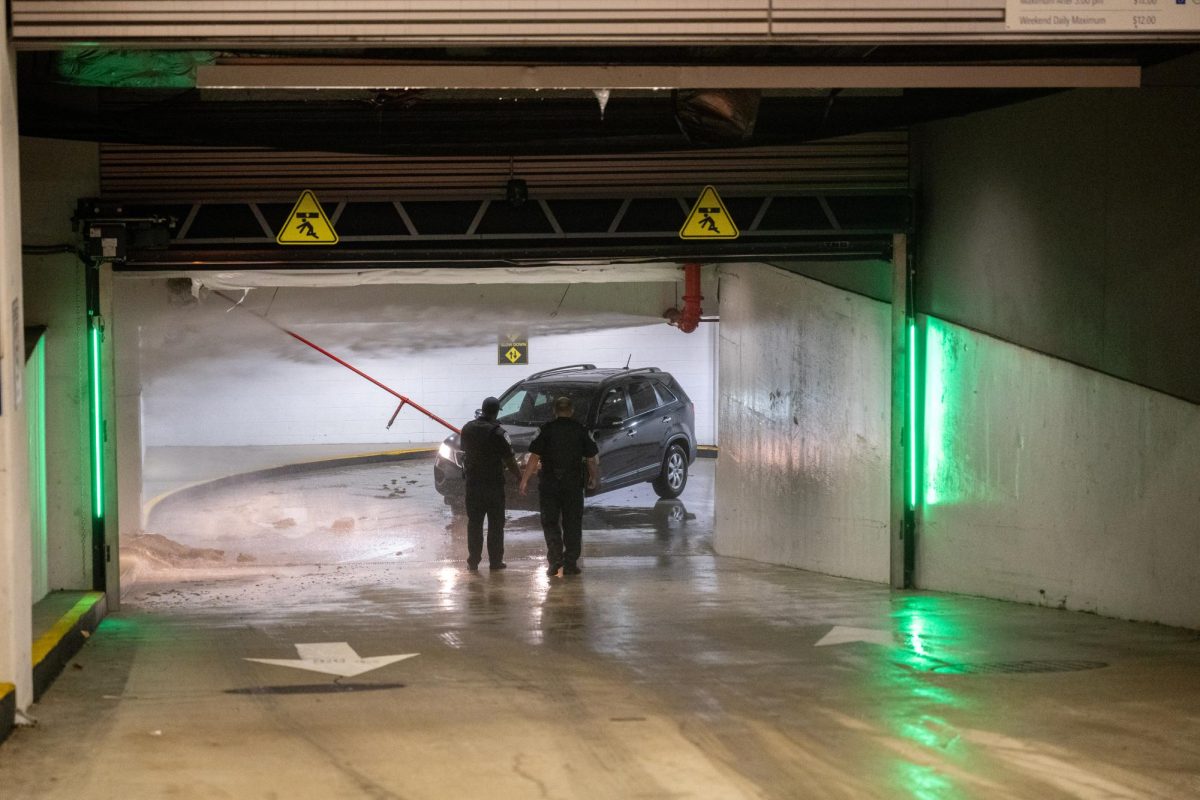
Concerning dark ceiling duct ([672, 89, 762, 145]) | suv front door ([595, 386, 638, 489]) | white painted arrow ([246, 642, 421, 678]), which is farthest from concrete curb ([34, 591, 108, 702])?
suv front door ([595, 386, 638, 489])

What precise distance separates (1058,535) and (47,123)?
27.8 ft

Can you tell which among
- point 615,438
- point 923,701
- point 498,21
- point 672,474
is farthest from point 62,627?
point 672,474

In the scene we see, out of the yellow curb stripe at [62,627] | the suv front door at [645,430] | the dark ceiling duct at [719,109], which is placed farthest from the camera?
the suv front door at [645,430]

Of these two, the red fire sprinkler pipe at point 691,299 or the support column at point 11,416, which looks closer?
the support column at point 11,416

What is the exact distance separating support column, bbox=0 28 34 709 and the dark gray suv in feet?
32.2

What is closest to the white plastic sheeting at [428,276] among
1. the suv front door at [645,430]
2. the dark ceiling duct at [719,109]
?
the suv front door at [645,430]

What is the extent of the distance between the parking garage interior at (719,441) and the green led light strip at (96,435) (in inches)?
1.8

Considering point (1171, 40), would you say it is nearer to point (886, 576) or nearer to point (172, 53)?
point (172, 53)

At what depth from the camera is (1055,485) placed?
9.34 metres

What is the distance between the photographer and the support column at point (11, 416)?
5621mm

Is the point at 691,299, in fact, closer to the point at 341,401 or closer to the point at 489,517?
the point at 489,517

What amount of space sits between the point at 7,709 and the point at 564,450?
7.00 meters

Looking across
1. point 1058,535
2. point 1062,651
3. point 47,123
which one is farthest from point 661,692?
point 47,123

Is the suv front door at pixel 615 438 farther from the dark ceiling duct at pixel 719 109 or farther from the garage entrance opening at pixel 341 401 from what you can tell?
the dark ceiling duct at pixel 719 109
